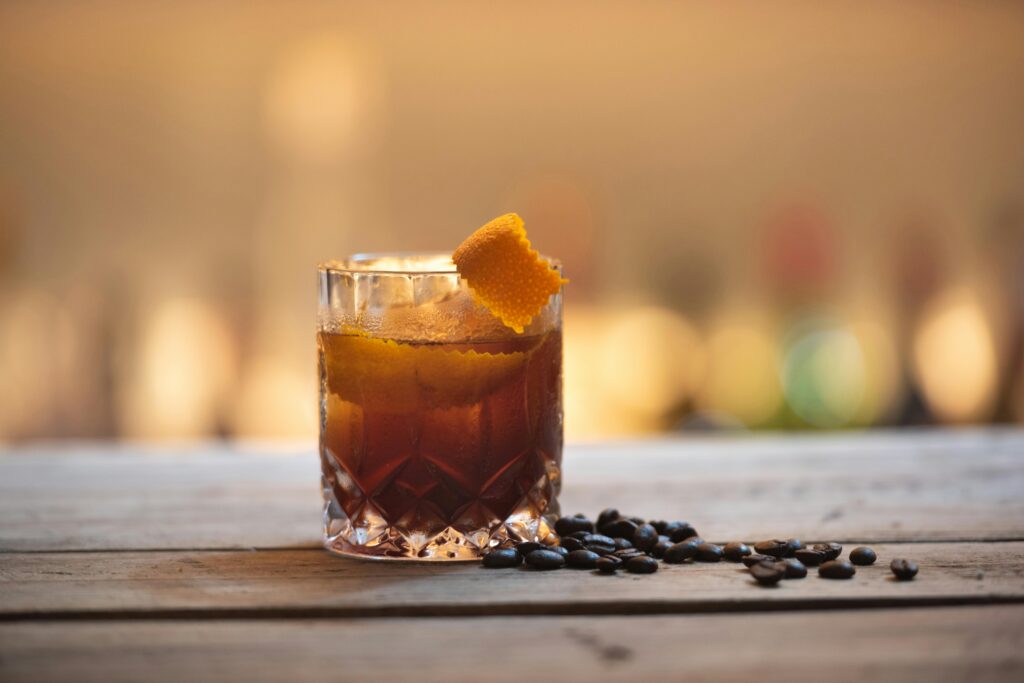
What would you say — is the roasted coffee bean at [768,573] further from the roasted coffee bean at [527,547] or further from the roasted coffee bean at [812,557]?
the roasted coffee bean at [527,547]

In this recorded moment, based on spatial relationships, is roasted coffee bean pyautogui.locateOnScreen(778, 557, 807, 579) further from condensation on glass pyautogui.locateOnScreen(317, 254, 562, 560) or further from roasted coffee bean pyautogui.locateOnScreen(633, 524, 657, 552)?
condensation on glass pyautogui.locateOnScreen(317, 254, 562, 560)

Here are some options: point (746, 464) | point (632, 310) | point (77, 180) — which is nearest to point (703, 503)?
point (746, 464)

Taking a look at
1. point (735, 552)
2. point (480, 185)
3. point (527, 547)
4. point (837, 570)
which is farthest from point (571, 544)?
point (480, 185)

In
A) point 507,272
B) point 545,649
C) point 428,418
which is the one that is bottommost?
point 545,649

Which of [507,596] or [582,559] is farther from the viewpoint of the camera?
[582,559]

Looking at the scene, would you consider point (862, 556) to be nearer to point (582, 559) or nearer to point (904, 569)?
point (904, 569)

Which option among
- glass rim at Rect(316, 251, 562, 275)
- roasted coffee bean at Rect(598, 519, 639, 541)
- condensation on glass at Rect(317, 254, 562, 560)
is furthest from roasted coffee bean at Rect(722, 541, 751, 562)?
glass rim at Rect(316, 251, 562, 275)

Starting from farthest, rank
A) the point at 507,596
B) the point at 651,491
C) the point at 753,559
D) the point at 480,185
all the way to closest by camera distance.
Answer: the point at 480,185 → the point at 651,491 → the point at 753,559 → the point at 507,596
